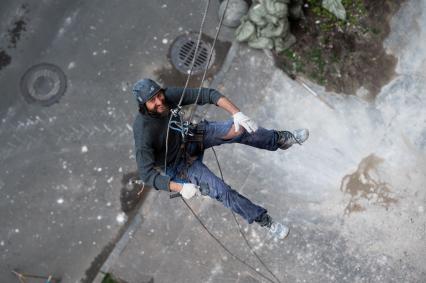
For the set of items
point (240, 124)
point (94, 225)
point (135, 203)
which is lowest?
point (94, 225)

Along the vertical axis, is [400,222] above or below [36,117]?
above

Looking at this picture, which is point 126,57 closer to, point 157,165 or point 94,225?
point 94,225

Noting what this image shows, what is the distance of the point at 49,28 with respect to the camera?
759cm

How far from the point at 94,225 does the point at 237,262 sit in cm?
192

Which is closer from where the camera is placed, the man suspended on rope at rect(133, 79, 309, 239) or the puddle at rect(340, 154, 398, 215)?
the man suspended on rope at rect(133, 79, 309, 239)

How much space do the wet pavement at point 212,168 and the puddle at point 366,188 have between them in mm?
13

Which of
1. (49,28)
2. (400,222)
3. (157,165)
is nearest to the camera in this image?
(157,165)

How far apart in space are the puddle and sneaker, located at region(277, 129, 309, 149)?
1.27m

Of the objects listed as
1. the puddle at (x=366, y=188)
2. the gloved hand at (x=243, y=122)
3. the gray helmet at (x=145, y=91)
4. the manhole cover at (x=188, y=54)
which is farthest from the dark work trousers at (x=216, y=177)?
the manhole cover at (x=188, y=54)

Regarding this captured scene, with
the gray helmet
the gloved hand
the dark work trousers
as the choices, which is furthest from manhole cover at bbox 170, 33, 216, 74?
the gray helmet

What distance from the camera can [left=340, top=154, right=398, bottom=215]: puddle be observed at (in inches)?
262

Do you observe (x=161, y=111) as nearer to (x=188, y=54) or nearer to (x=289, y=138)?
(x=289, y=138)

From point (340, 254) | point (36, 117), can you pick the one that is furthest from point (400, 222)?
point (36, 117)

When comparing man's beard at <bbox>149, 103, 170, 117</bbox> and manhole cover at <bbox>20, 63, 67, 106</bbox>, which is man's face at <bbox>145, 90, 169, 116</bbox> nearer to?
man's beard at <bbox>149, 103, 170, 117</bbox>
